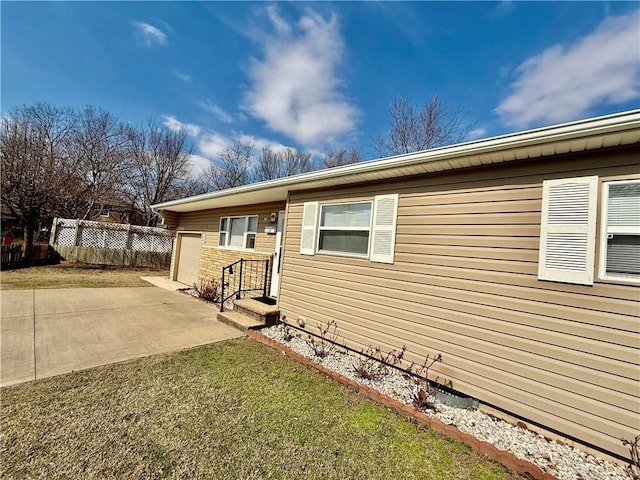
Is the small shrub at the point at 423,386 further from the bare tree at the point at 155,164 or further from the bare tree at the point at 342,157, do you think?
the bare tree at the point at 155,164

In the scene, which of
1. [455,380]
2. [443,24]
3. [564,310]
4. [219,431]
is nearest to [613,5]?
[443,24]

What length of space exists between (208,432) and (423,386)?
241cm

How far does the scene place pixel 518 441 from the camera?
2.54m

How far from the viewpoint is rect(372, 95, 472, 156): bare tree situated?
13766 millimetres

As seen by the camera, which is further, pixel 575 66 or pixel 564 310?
pixel 575 66

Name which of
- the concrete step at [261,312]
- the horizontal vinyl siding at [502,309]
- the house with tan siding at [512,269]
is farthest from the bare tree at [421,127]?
the concrete step at [261,312]

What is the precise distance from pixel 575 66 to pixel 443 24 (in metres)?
3.50

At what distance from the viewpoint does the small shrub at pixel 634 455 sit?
2.15 meters

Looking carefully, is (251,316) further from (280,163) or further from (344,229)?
(280,163)

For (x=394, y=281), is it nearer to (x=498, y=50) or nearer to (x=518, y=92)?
(x=498, y=50)

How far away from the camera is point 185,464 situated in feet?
6.73

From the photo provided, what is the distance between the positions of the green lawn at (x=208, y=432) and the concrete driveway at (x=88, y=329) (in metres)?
0.53

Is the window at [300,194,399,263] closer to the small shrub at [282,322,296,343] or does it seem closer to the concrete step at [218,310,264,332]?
the small shrub at [282,322,296,343]

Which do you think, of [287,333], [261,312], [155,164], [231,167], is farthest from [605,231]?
[155,164]
